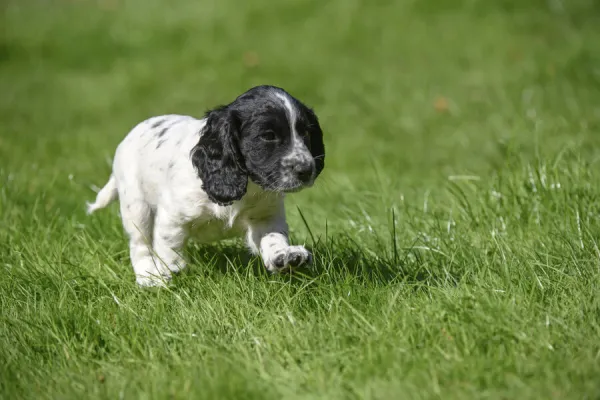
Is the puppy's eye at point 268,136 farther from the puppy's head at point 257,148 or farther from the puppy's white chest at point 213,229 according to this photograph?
the puppy's white chest at point 213,229

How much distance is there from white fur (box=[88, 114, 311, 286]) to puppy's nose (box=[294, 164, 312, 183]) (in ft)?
1.25

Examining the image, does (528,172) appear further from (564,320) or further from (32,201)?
(32,201)

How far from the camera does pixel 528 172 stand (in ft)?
18.0

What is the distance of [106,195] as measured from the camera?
17.6 feet

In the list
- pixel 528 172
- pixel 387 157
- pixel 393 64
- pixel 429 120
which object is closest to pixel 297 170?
pixel 528 172

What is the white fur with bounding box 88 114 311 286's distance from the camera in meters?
4.46

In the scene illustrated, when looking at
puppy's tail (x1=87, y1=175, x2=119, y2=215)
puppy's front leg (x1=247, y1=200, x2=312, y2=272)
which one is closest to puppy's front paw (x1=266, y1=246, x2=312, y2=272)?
puppy's front leg (x1=247, y1=200, x2=312, y2=272)

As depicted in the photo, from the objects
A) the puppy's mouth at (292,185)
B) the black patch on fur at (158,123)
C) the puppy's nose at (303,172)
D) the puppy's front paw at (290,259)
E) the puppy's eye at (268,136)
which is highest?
the puppy's eye at (268,136)

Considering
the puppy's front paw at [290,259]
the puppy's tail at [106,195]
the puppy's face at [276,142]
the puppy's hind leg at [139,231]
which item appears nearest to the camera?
Answer: the puppy's front paw at [290,259]

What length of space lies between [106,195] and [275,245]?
165 centimetres

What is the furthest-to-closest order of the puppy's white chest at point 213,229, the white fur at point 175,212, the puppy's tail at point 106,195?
the puppy's tail at point 106,195, the puppy's white chest at point 213,229, the white fur at point 175,212

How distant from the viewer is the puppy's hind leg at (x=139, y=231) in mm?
4733

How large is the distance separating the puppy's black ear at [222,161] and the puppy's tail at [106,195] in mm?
1167

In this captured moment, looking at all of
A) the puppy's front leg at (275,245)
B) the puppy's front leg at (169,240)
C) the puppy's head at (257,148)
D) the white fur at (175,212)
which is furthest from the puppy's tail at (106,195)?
the puppy's front leg at (275,245)
